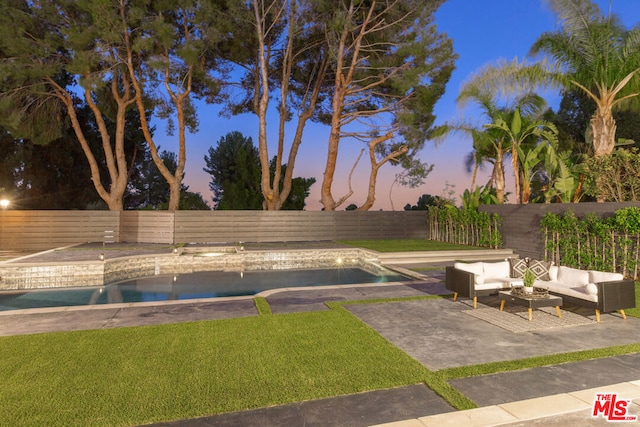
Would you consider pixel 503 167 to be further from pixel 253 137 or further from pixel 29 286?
pixel 253 137

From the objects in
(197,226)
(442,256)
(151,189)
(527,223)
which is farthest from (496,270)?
(151,189)

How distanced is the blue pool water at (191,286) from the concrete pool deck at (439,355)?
1.72 m

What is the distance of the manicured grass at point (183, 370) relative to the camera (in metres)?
3.02

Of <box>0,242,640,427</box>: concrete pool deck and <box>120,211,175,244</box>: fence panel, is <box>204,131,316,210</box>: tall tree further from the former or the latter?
<box>0,242,640,427</box>: concrete pool deck

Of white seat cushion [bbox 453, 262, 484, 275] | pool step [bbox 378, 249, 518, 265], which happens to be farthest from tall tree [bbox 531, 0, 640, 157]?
white seat cushion [bbox 453, 262, 484, 275]

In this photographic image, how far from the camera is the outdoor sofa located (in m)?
5.19

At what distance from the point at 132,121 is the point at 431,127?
17.2 m

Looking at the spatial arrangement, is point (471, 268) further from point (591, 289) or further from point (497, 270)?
point (591, 289)

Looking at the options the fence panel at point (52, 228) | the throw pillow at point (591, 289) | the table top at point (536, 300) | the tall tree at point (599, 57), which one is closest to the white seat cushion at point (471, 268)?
the table top at point (536, 300)

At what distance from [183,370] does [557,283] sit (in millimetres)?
5633

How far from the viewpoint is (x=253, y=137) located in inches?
1097

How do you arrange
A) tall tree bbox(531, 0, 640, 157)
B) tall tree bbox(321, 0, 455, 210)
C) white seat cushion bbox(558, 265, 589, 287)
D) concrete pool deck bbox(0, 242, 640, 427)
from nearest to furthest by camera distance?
concrete pool deck bbox(0, 242, 640, 427) → white seat cushion bbox(558, 265, 589, 287) → tall tree bbox(531, 0, 640, 157) → tall tree bbox(321, 0, 455, 210)

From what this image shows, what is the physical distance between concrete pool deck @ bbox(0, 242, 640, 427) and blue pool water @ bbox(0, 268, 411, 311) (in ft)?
5.66

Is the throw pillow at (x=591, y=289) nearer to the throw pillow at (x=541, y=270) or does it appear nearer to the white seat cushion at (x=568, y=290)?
the white seat cushion at (x=568, y=290)
